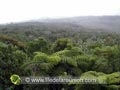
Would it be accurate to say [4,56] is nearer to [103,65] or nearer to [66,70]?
[66,70]

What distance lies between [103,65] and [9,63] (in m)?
3.89

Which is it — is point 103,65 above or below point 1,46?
below

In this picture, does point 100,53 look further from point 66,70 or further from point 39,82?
point 39,82

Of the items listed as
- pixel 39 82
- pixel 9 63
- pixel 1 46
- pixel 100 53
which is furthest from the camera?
pixel 100 53

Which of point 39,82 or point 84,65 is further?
point 84,65

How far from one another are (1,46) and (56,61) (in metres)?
2.26

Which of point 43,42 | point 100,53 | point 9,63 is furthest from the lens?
point 43,42

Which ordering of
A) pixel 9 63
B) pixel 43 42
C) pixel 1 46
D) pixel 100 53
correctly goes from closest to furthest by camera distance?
1. pixel 9 63
2. pixel 1 46
3. pixel 100 53
4. pixel 43 42

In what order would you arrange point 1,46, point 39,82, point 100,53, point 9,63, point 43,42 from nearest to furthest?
point 39,82 → point 9,63 → point 1,46 → point 100,53 → point 43,42

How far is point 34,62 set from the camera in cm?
1199

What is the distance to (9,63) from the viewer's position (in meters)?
11.8

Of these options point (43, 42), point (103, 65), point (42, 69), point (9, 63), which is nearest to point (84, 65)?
point (103, 65)

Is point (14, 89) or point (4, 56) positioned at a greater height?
point (4, 56)

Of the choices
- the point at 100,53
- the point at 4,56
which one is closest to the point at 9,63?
the point at 4,56
